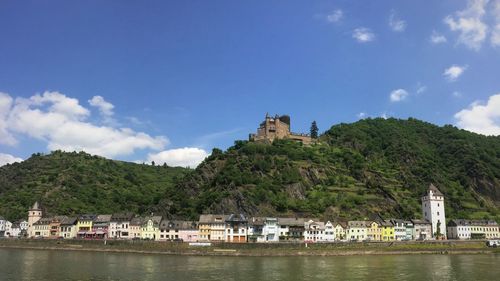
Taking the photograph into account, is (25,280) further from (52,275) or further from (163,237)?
(163,237)

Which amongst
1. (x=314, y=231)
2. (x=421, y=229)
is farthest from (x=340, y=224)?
(x=421, y=229)

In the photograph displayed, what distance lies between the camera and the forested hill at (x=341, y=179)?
382 ft

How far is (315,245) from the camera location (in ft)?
282

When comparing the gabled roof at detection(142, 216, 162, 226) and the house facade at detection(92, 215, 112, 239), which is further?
the house facade at detection(92, 215, 112, 239)

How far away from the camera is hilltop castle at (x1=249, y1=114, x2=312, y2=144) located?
158 metres

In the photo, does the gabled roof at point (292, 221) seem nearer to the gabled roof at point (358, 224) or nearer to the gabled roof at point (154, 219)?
the gabled roof at point (358, 224)

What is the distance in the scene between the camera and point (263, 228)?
10144 cm

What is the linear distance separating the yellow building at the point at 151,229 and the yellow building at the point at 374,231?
49046 millimetres

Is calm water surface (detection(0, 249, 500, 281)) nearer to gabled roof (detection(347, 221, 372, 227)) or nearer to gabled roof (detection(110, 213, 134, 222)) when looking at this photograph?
gabled roof (detection(347, 221, 372, 227))

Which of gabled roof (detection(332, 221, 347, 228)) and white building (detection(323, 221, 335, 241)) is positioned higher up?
gabled roof (detection(332, 221, 347, 228))

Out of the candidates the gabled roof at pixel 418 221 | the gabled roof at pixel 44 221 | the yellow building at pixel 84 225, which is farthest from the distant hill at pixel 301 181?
the yellow building at pixel 84 225

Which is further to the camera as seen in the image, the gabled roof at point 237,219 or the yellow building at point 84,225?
the yellow building at point 84,225

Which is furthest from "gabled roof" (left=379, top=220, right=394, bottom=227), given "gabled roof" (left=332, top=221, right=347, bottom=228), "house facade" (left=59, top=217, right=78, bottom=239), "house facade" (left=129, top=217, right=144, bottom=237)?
"house facade" (left=59, top=217, right=78, bottom=239)

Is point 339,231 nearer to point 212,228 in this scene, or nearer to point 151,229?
point 212,228
